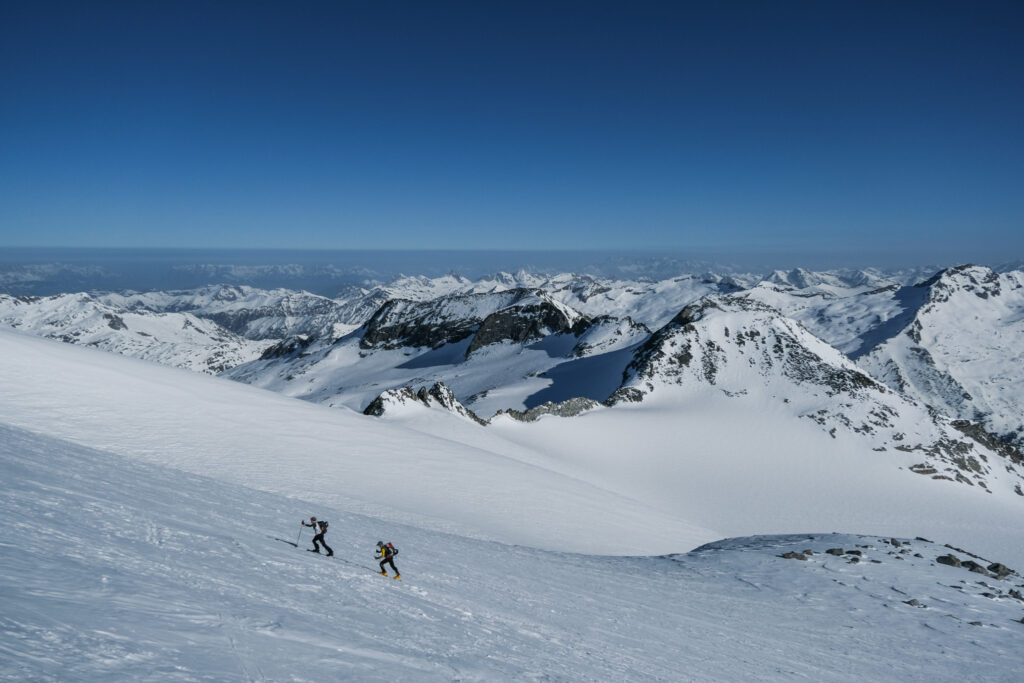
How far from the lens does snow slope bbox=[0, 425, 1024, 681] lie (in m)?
5.80

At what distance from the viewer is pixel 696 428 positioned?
180 feet

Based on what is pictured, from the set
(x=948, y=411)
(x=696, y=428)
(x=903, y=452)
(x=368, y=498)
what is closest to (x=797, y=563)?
(x=368, y=498)

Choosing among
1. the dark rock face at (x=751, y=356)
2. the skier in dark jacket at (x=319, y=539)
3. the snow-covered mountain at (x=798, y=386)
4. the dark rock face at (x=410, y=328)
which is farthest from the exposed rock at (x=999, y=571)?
the dark rock face at (x=410, y=328)

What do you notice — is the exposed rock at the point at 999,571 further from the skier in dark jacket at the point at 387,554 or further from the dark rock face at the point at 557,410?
the dark rock face at the point at 557,410

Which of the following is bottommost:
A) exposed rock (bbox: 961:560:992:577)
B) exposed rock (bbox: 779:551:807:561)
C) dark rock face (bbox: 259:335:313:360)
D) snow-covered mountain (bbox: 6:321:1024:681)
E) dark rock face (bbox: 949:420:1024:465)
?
dark rock face (bbox: 259:335:313:360)

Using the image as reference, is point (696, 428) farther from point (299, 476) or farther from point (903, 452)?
point (299, 476)

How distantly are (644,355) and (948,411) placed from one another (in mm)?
133050

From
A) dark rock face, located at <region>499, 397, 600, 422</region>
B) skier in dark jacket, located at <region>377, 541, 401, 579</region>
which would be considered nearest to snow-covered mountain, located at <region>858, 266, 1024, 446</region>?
dark rock face, located at <region>499, 397, 600, 422</region>

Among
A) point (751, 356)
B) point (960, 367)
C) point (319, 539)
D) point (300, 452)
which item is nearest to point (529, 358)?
point (751, 356)

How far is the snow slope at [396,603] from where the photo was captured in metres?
5.80

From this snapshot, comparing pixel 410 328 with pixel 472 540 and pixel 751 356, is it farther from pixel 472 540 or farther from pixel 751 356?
pixel 472 540

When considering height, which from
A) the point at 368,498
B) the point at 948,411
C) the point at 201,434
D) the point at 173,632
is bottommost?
the point at 948,411

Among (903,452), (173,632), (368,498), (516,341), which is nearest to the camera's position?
(173,632)

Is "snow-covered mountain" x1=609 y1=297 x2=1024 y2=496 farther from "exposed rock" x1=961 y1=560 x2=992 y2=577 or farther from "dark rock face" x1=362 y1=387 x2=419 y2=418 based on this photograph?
"exposed rock" x1=961 y1=560 x2=992 y2=577
